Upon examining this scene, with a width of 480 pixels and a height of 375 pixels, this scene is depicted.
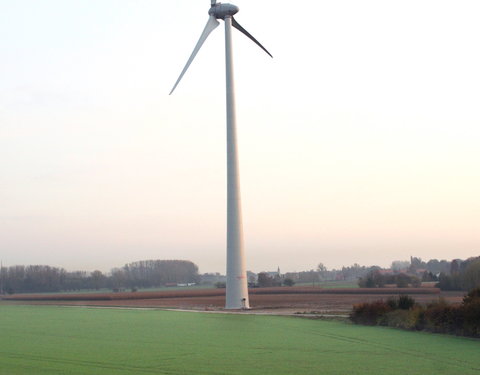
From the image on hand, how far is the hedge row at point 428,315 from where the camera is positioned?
1308 inches

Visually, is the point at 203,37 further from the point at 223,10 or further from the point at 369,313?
the point at 369,313

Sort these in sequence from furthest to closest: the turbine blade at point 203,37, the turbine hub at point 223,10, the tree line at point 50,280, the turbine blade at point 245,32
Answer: the tree line at point 50,280 → the turbine blade at point 245,32 → the turbine hub at point 223,10 → the turbine blade at point 203,37

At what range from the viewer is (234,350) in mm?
27656

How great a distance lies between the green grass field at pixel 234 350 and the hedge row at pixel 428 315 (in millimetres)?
1145

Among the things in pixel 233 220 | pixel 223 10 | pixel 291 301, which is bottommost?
pixel 291 301

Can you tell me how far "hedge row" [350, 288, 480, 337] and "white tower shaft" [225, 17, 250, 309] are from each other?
42.8ft

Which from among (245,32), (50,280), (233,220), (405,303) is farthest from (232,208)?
(50,280)

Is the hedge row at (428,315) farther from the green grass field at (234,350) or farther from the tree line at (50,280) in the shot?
the tree line at (50,280)

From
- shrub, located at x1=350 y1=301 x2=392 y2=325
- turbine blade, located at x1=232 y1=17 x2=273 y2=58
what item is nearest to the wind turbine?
turbine blade, located at x1=232 y1=17 x2=273 y2=58

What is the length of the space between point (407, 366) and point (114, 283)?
567 feet

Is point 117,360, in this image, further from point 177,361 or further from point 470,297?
point 470,297

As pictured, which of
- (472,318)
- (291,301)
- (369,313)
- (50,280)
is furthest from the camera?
(50,280)

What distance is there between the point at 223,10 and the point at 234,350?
120 feet

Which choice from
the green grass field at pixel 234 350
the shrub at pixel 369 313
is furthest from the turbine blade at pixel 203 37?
the shrub at pixel 369 313
